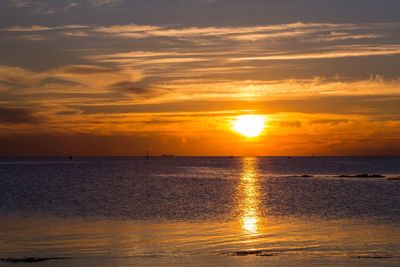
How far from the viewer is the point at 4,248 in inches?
1286

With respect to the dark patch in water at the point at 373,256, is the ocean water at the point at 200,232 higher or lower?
higher

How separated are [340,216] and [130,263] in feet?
92.5

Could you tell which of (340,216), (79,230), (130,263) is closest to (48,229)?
(79,230)

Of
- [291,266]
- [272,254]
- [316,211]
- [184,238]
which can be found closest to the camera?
[291,266]

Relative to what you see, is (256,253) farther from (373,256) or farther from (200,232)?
(200,232)

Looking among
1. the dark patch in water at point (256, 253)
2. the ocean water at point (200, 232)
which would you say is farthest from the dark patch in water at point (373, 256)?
the dark patch in water at point (256, 253)

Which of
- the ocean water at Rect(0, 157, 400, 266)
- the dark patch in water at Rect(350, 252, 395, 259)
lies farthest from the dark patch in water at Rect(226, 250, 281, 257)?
the dark patch in water at Rect(350, 252, 395, 259)

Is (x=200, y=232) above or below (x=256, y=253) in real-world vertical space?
above

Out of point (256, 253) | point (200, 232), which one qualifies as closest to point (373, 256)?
point (256, 253)

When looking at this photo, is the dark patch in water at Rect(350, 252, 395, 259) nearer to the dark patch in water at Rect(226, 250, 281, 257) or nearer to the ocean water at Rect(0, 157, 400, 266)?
the ocean water at Rect(0, 157, 400, 266)

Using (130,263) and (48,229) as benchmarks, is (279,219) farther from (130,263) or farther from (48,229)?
(130,263)

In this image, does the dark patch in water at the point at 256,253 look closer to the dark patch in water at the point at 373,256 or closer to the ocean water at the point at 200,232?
the ocean water at the point at 200,232

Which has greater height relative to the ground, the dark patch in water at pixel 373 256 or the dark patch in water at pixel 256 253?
the dark patch in water at pixel 256 253

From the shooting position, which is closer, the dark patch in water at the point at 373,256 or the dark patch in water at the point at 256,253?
the dark patch in water at the point at 373,256
